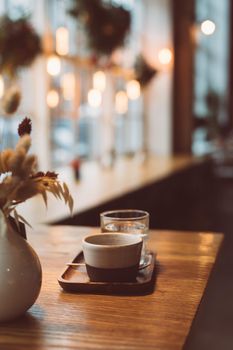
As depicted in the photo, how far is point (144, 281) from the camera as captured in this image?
1245 mm

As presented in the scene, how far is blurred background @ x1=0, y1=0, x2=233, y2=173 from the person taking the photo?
4.88 meters

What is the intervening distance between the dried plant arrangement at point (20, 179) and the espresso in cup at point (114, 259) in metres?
0.17

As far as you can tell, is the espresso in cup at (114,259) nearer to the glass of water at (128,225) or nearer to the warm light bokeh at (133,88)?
the glass of water at (128,225)

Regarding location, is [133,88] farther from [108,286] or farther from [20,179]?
[20,179]

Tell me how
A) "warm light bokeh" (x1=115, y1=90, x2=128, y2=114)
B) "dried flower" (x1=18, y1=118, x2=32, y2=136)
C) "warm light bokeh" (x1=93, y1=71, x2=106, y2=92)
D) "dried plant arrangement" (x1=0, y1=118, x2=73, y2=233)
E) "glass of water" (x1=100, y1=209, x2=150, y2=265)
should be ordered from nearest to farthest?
"dried plant arrangement" (x1=0, y1=118, x2=73, y2=233) < "dried flower" (x1=18, y1=118, x2=32, y2=136) < "glass of water" (x1=100, y1=209, x2=150, y2=265) < "warm light bokeh" (x1=93, y1=71, x2=106, y2=92) < "warm light bokeh" (x1=115, y1=90, x2=128, y2=114)

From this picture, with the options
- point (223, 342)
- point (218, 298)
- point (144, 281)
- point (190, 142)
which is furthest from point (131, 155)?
point (144, 281)

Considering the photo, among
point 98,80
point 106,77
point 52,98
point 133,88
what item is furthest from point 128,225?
point 133,88

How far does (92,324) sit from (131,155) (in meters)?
5.33

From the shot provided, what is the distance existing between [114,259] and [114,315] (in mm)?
149

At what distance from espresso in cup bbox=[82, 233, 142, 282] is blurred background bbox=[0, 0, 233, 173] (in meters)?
2.54

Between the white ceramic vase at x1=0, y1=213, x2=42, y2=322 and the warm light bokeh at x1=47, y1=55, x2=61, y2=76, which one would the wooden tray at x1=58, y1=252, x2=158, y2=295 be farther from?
the warm light bokeh at x1=47, y1=55, x2=61, y2=76

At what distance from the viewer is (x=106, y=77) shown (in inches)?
259

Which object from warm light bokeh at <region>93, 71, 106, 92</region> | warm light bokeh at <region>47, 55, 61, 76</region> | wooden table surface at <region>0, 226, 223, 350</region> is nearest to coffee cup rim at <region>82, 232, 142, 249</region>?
wooden table surface at <region>0, 226, 223, 350</region>

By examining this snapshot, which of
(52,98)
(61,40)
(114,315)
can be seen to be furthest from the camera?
(61,40)
